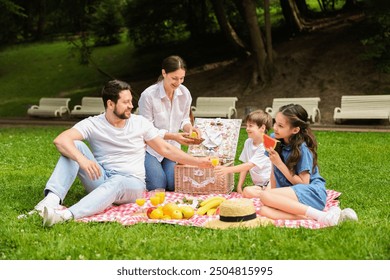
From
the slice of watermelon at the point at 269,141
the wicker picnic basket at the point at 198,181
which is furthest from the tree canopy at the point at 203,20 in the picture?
the slice of watermelon at the point at 269,141

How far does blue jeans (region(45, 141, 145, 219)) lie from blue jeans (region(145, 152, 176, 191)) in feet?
2.94

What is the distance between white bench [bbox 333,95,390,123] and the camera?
16.6 meters

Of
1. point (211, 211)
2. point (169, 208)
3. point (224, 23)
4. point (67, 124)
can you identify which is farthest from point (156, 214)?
point (224, 23)

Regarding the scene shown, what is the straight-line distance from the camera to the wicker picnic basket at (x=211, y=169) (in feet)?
25.9

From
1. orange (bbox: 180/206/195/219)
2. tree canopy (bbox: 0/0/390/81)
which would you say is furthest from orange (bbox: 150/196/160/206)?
tree canopy (bbox: 0/0/390/81)

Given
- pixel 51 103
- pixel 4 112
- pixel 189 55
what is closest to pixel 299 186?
pixel 51 103

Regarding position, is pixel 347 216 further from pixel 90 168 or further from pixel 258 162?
pixel 90 168

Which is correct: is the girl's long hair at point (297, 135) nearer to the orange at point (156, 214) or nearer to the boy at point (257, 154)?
the boy at point (257, 154)

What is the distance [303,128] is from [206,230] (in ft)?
4.99

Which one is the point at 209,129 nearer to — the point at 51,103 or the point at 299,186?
the point at 299,186

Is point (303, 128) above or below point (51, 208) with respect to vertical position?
above

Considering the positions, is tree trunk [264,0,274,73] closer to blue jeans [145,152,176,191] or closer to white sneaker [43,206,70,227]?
blue jeans [145,152,176,191]

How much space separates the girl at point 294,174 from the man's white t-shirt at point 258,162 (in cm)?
92

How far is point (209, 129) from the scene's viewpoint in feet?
28.5
